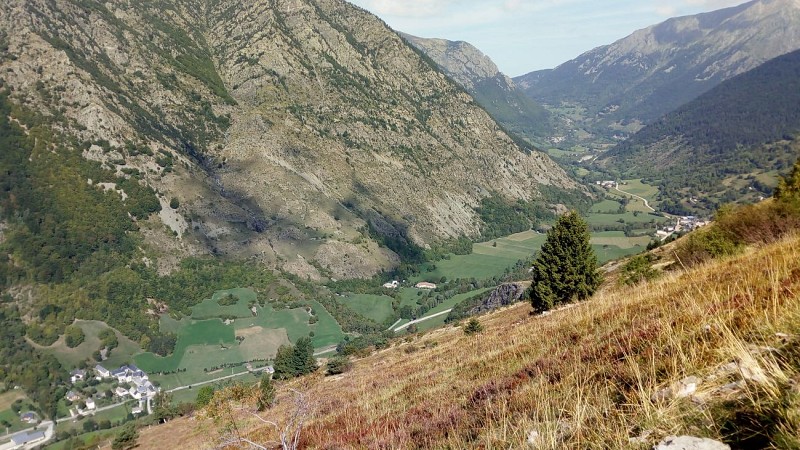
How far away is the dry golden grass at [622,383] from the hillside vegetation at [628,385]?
0.02 meters

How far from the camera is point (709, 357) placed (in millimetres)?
5289

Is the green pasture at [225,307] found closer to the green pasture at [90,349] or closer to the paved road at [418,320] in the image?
the green pasture at [90,349]

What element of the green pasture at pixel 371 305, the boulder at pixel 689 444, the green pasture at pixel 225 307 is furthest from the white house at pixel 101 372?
the boulder at pixel 689 444

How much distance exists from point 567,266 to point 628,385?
36.4m

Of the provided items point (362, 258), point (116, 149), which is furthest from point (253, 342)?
point (116, 149)

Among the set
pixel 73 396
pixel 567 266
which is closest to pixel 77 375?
pixel 73 396

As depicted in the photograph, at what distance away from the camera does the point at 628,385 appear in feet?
18.5

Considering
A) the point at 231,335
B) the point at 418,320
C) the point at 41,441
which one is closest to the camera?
the point at 41,441

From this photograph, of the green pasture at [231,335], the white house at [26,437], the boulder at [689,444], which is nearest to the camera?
the boulder at [689,444]

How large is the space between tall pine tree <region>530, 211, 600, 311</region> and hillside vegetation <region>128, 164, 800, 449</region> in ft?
95.9

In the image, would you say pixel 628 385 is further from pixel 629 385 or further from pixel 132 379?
pixel 132 379

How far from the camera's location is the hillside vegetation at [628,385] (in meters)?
3.96

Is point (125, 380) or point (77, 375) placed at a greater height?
point (77, 375)

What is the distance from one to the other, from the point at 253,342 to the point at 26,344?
212 feet
